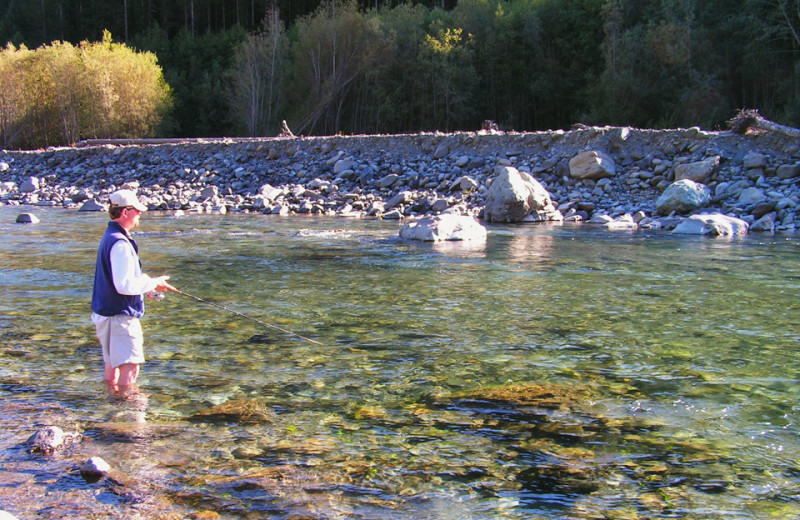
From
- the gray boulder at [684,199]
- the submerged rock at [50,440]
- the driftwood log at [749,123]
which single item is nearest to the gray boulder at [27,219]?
the submerged rock at [50,440]

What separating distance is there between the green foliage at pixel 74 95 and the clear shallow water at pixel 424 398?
112 feet

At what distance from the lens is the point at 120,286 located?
4.43 m

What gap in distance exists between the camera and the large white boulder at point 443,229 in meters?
14.3

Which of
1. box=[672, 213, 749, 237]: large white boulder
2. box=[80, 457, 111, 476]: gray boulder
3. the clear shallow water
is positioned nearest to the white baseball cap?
the clear shallow water

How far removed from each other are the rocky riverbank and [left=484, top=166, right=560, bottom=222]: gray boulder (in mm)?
52

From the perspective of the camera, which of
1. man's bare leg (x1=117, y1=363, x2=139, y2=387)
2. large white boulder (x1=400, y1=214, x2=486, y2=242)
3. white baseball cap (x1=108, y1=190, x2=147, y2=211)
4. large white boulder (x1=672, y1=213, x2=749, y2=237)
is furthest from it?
large white boulder (x1=672, y1=213, x2=749, y2=237)

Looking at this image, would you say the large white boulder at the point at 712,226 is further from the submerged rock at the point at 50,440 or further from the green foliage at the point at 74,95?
the green foliage at the point at 74,95

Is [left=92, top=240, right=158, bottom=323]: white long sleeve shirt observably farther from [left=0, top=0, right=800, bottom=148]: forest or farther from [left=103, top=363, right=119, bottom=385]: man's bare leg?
[left=0, top=0, right=800, bottom=148]: forest

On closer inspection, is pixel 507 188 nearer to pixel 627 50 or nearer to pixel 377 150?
pixel 377 150

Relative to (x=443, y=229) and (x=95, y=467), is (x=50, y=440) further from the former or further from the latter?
(x=443, y=229)

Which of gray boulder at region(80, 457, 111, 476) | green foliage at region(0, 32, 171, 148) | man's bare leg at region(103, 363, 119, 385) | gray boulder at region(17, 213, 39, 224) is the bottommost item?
gray boulder at region(80, 457, 111, 476)

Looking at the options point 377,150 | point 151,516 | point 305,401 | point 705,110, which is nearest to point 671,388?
point 305,401

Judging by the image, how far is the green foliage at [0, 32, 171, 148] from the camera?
40.4 m

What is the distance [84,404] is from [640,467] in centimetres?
348
